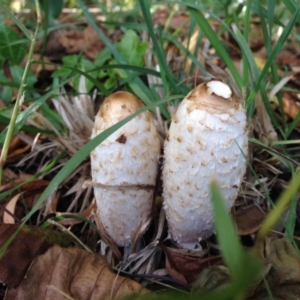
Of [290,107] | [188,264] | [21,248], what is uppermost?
[290,107]

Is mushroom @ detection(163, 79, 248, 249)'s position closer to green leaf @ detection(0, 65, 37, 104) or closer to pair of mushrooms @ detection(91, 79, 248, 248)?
pair of mushrooms @ detection(91, 79, 248, 248)

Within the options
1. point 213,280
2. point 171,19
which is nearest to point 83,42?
point 171,19

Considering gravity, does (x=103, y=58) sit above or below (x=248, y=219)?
above

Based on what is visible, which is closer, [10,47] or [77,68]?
[77,68]

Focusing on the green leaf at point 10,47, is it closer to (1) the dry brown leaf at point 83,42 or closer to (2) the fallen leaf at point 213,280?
(1) the dry brown leaf at point 83,42

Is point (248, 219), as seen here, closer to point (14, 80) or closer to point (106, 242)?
point (106, 242)

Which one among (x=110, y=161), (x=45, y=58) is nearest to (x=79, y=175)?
(x=110, y=161)
